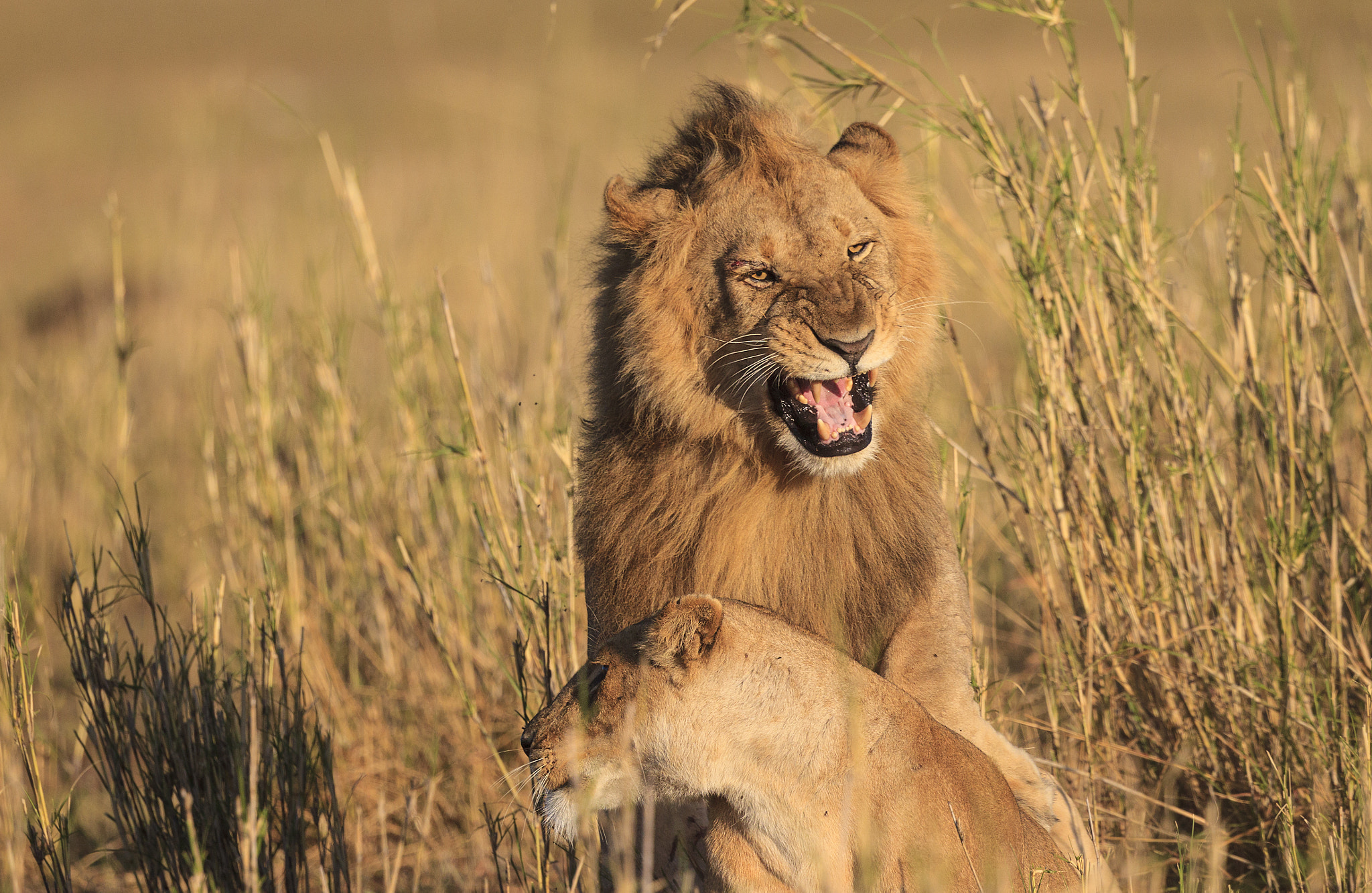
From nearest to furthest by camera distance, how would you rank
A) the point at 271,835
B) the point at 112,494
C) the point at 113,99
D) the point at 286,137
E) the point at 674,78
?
the point at 271,835, the point at 112,494, the point at 286,137, the point at 674,78, the point at 113,99

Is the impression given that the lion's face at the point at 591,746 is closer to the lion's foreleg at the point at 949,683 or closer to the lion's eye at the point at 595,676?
the lion's eye at the point at 595,676

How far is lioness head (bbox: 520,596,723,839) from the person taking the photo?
7.97ft

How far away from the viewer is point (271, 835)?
3.78 meters

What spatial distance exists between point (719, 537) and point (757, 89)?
5.84 ft

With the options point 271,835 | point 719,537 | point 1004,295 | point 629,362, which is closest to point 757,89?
point 1004,295

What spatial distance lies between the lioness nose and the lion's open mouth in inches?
4.0

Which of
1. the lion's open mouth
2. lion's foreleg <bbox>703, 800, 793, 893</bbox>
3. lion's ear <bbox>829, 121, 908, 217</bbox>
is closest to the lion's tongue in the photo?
the lion's open mouth

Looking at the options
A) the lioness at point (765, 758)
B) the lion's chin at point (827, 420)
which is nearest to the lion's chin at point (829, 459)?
the lion's chin at point (827, 420)

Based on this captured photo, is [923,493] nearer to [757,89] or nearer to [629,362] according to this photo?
[629,362]

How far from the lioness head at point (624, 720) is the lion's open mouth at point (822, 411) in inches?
28.9

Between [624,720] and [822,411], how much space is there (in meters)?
0.97

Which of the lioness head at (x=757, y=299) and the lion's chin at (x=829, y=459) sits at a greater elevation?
the lioness head at (x=757, y=299)

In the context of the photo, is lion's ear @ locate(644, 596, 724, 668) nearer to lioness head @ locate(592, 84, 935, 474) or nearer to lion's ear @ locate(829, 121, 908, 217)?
lioness head @ locate(592, 84, 935, 474)

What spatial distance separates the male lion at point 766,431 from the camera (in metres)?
3.13
